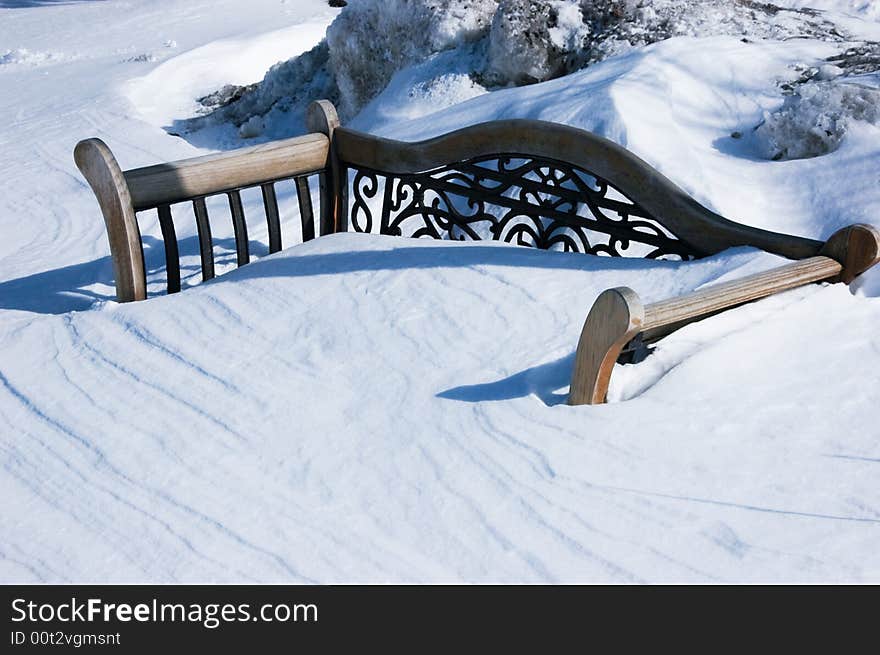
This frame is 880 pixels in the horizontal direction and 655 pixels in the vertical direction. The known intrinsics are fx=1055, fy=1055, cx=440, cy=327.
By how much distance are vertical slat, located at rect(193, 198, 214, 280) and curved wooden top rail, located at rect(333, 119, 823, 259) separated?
0.66 m

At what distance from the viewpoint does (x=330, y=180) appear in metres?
4.15

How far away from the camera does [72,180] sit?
559cm

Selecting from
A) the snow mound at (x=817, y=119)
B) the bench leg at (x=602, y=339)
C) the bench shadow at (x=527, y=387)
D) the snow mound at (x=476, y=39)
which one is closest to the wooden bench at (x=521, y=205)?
the bench leg at (x=602, y=339)

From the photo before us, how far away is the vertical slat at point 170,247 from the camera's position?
11.9ft

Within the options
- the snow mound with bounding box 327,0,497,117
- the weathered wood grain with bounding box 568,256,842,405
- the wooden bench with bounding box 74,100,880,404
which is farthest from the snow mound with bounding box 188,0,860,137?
the weathered wood grain with bounding box 568,256,842,405

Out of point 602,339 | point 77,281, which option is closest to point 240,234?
point 77,281

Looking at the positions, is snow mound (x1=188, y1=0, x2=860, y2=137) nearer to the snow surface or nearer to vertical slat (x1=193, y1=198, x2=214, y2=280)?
the snow surface

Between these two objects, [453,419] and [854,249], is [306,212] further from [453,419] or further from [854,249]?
[854,249]

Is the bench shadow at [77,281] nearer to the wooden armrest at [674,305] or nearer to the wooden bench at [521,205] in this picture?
the wooden bench at [521,205]

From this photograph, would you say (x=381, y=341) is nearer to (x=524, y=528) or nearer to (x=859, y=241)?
(x=524, y=528)

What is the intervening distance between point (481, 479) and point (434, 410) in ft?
1.05

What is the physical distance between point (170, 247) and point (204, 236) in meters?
0.15

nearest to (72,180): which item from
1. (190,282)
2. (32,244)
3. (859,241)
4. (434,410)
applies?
(32,244)

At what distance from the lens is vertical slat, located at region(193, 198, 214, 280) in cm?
377
